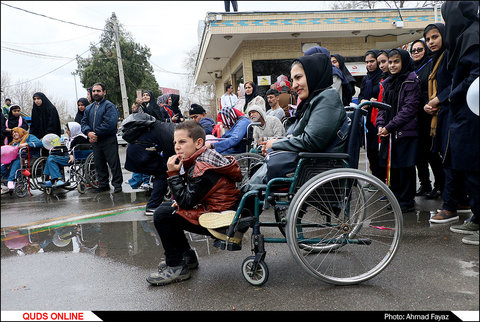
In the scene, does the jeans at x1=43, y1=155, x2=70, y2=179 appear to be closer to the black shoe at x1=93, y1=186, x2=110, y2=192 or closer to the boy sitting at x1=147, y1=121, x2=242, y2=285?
the black shoe at x1=93, y1=186, x2=110, y2=192

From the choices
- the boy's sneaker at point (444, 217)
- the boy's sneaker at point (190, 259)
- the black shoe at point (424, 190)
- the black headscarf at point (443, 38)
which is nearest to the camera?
the boy's sneaker at point (190, 259)

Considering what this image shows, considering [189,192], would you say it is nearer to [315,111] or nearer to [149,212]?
[315,111]

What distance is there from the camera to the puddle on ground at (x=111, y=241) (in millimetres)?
3430

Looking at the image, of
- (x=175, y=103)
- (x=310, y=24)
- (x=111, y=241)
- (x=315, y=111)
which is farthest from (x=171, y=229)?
(x=310, y=24)

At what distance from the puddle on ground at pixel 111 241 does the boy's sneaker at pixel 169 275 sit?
48 cm

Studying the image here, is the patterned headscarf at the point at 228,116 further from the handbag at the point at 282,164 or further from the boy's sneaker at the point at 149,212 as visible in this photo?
the handbag at the point at 282,164

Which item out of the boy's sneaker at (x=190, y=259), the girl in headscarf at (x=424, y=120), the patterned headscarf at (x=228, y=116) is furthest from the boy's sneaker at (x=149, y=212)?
the girl in headscarf at (x=424, y=120)

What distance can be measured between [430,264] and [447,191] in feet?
4.26

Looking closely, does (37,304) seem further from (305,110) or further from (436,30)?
(436,30)

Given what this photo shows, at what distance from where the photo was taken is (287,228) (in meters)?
2.39

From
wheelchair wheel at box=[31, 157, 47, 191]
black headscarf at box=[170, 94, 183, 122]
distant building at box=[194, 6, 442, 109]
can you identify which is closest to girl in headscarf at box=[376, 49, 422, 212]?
black headscarf at box=[170, 94, 183, 122]

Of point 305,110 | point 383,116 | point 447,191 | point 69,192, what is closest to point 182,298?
point 305,110

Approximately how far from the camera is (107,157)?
22.6ft

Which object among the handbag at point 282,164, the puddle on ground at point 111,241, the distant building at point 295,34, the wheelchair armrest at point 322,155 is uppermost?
the distant building at point 295,34
